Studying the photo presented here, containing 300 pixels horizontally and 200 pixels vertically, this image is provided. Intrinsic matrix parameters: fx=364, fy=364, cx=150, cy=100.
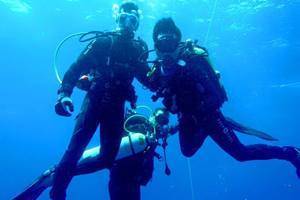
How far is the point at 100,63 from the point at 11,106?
40.3m

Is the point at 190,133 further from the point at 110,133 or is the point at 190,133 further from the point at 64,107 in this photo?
the point at 64,107

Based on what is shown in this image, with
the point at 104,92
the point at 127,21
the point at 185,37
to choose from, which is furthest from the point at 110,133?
the point at 185,37

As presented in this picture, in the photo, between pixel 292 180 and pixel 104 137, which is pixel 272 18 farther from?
pixel 292 180

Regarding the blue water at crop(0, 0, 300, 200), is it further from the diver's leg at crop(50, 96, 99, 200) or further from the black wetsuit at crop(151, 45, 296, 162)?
the diver's leg at crop(50, 96, 99, 200)

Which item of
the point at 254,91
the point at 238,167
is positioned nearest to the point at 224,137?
the point at 254,91

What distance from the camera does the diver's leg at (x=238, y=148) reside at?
689cm

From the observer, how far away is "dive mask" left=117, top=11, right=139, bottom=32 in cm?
727

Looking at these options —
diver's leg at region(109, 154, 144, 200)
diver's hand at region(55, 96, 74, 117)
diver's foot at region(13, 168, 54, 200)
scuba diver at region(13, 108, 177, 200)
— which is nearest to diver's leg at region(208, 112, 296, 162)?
scuba diver at region(13, 108, 177, 200)

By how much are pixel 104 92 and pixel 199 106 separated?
1.73m

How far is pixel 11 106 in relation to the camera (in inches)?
1730

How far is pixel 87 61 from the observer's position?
6.90 metres

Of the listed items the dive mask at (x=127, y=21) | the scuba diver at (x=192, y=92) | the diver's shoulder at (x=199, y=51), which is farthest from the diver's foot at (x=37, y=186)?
the diver's shoulder at (x=199, y=51)

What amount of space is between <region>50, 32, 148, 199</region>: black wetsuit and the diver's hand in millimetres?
301

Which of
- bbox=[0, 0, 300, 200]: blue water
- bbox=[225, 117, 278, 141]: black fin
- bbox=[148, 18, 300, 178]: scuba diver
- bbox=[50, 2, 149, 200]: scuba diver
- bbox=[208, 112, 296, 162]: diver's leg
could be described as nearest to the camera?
bbox=[50, 2, 149, 200]: scuba diver
